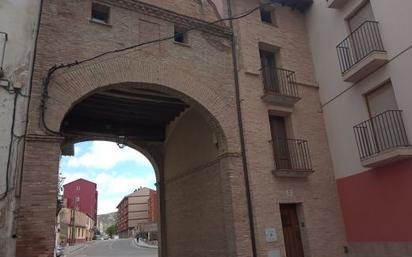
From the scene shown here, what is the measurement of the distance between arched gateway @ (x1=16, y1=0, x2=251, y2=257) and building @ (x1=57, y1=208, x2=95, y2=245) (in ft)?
110

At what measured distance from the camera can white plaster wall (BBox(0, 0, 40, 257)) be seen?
24.2 ft

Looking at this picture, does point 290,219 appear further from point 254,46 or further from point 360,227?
point 254,46

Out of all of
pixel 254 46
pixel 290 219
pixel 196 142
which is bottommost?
pixel 290 219

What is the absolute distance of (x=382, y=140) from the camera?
404 inches

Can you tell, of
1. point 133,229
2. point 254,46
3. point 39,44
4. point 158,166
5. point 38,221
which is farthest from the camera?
point 133,229

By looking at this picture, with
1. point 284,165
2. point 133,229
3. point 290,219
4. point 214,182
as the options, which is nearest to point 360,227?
point 290,219

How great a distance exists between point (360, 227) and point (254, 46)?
6.63 metres

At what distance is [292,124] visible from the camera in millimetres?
12250

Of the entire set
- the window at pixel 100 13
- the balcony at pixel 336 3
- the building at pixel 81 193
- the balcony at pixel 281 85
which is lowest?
the balcony at pixel 281 85

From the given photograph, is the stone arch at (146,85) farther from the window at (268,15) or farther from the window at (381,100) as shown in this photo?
the window at (381,100)

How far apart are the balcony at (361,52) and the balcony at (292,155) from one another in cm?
253

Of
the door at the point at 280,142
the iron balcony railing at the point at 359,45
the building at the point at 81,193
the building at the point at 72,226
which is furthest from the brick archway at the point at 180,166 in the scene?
the building at the point at 81,193

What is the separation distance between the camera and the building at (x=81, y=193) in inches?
2571

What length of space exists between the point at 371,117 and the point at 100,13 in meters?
8.41
